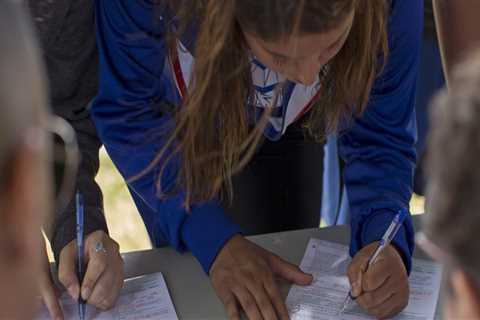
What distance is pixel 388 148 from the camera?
1.43 metres

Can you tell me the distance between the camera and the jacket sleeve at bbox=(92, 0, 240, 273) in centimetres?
129

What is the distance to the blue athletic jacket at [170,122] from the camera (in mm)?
1295

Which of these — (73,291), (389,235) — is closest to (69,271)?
(73,291)

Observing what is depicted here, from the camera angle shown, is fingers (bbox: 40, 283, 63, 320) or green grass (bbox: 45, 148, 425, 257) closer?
fingers (bbox: 40, 283, 63, 320)

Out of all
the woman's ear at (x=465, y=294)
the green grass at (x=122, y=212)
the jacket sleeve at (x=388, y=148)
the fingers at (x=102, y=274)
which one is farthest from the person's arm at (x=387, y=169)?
the green grass at (x=122, y=212)

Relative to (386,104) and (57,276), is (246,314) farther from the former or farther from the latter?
(386,104)

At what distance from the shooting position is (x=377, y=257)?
132 cm

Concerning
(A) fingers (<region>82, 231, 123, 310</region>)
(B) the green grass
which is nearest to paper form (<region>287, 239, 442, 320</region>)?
(A) fingers (<region>82, 231, 123, 310</region>)

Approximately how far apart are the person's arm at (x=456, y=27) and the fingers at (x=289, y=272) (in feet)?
1.28

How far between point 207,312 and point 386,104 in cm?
46

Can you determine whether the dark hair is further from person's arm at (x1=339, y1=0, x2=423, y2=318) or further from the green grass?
the green grass

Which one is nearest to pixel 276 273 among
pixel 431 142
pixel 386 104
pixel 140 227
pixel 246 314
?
pixel 246 314

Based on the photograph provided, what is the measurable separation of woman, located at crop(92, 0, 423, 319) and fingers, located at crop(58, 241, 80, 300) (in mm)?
165

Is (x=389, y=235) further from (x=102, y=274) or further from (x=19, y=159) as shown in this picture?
(x=19, y=159)
